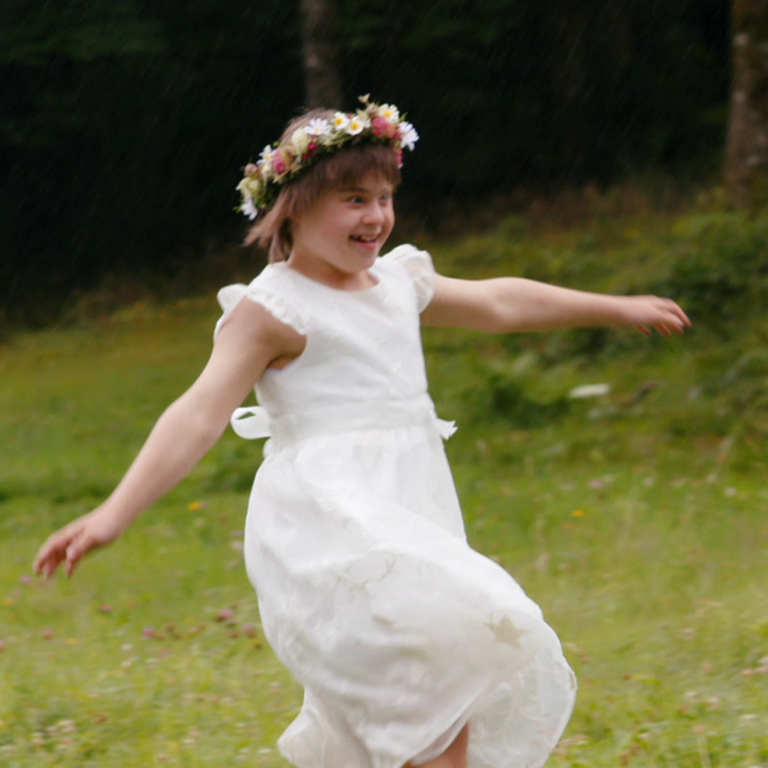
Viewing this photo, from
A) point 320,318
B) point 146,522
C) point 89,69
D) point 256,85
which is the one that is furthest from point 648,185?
point 320,318

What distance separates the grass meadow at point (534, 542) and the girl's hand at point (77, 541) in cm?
157

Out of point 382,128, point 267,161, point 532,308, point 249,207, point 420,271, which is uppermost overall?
point 382,128

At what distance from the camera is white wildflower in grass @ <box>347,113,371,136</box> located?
12.4 ft

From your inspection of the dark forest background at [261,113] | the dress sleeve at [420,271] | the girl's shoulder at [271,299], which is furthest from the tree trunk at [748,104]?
the girl's shoulder at [271,299]

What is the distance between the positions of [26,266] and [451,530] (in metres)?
20.7

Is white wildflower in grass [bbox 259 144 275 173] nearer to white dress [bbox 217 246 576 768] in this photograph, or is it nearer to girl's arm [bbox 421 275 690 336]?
white dress [bbox 217 246 576 768]

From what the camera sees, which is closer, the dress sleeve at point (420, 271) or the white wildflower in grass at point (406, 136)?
the white wildflower in grass at point (406, 136)

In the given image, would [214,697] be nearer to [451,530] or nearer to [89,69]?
[451,530]

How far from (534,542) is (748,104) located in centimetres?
784

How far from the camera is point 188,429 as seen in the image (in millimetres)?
3488

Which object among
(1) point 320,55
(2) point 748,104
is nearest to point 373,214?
(2) point 748,104

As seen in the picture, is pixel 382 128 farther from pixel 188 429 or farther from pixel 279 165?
pixel 188 429

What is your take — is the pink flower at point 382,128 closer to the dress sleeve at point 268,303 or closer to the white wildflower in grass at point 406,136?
the white wildflower in grass at point 406,136

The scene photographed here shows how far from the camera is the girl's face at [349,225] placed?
3762 mm
